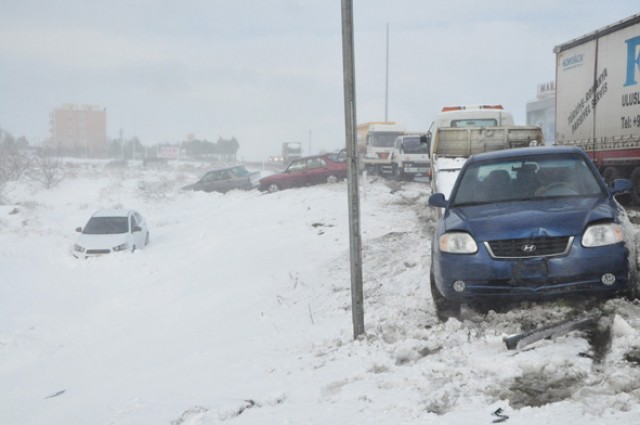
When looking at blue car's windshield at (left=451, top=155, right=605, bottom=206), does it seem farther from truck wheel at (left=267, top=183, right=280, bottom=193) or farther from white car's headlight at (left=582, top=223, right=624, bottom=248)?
truck wheel at (left=267, top=183, right=280, bottom=193)

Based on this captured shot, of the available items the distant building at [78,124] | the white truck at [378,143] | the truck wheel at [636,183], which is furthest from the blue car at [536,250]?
the distant building at [78,124]

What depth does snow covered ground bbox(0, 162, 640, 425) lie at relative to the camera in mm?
3979

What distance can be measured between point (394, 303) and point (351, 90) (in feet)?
9.28

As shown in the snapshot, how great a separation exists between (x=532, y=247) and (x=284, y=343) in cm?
314

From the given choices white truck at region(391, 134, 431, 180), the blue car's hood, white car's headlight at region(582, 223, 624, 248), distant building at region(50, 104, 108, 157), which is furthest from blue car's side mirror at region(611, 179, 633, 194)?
distant building at region(50, 104, 108, 157)

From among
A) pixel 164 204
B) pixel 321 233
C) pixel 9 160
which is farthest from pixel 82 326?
pixel 9 160

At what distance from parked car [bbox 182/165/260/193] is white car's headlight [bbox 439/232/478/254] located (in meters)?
26.7

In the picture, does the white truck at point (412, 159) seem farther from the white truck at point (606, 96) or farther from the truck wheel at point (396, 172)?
the white truck at point (606, 96)

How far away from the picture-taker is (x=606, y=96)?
42.8 feet

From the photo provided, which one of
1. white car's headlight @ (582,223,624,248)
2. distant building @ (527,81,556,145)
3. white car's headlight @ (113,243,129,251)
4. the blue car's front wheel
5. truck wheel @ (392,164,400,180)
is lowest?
white car's headlight @ (113,243,129,251)

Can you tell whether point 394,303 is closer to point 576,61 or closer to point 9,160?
point 576,61

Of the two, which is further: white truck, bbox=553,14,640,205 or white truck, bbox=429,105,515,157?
white truck, bbox=429,105,515,157

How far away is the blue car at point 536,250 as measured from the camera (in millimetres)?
5074

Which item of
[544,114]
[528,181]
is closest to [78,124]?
[544,114]
